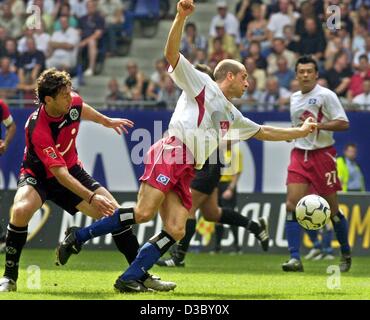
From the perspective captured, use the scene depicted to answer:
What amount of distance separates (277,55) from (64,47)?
4544mm

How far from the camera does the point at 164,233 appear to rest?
10.5 meters

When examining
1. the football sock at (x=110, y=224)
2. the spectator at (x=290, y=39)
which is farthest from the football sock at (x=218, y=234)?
the football sock at (x=110, y=224)

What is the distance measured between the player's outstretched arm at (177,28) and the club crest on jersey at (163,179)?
3.46ft

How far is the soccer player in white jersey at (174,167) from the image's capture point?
10.4 m

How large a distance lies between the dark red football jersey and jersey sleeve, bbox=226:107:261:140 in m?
1.54

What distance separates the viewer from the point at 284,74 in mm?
21438

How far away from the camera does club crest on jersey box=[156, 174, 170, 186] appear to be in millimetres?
10414

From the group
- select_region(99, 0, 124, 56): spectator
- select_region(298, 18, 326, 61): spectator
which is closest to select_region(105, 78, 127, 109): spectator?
select_region(99, 0, 124, 56): spectator

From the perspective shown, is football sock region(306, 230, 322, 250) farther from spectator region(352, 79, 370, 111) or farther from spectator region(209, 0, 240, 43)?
spectator region(209, 0, 240, 43)

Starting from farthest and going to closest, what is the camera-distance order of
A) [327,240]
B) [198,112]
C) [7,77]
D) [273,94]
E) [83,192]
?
[7,77] → [273,94] → [327,240] → [198,112] → [83,192]

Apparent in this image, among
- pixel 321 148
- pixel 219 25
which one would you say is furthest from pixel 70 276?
pixel 219 25

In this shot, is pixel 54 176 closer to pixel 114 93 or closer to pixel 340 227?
pixel 340 227

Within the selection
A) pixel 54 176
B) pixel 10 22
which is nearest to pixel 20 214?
pixel 54 176

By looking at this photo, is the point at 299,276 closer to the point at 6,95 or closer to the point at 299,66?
the point at 299,66
